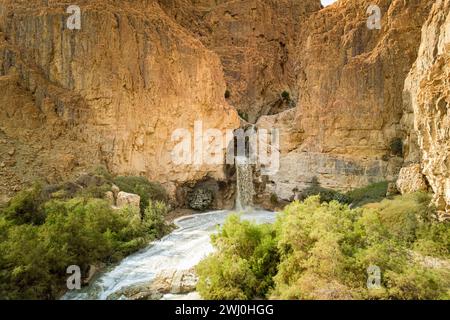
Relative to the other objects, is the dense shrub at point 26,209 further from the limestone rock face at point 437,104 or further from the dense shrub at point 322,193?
the dense shrub at point 322,193

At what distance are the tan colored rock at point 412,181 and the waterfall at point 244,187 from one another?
1078 centimetres

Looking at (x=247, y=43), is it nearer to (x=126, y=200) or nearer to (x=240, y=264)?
(x=126, y=200)

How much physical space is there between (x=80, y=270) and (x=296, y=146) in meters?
17.4

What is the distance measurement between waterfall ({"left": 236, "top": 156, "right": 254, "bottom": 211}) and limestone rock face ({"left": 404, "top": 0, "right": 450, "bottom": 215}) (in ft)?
44.0

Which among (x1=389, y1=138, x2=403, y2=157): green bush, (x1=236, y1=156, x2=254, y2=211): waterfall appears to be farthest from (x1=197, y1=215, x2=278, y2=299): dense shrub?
(x1=236, y1=156, x2=254, y2=211): waterfall

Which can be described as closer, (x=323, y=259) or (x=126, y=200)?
(x=323, y=259)

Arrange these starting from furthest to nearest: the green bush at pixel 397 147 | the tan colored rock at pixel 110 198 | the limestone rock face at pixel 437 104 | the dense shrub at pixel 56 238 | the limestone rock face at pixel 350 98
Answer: the limestone rock face at pixel 350 98, the green bush at pixel 397 147, the tan colored rock at pixel 110 198, the limestone rock face at pixel 437 104, the dense shrub at pixel 56 238

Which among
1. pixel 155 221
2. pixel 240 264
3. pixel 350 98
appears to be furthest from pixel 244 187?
pixel 240 264

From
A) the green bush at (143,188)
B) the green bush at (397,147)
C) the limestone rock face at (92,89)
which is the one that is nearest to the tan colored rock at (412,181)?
the green bush at (397,147)

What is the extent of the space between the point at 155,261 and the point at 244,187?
497 inches

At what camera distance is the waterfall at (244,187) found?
25.4 meters

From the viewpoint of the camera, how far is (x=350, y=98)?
2261cm

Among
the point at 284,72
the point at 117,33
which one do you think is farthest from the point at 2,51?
the point at 284,72

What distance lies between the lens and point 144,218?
1694 cm
